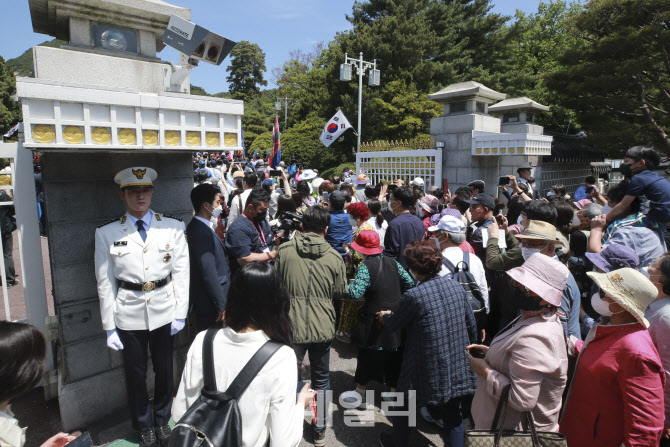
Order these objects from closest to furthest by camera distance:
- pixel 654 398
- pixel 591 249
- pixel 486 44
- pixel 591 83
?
pixel 654 398, pixel 591 249, pixel 591 83, pixel 486 44

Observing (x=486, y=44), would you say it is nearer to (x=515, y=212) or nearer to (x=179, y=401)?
(x=515, y=212)

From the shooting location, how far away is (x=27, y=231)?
3.18m

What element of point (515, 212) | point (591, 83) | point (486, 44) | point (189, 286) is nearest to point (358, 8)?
point (486, 44)

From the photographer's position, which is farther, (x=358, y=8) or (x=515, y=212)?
(x=358, y=8)

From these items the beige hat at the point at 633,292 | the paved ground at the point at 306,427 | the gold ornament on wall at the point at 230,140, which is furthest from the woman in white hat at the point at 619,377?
the gold ornament on wall at the point at 230,140

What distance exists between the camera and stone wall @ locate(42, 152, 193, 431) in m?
3.02

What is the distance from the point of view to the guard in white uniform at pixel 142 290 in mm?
2832

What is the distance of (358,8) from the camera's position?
26609 millimetres

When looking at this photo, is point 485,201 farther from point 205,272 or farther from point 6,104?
point 6,104

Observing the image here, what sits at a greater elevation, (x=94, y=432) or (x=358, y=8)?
(x=358, y=8)

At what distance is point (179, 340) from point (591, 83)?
12.6 meters

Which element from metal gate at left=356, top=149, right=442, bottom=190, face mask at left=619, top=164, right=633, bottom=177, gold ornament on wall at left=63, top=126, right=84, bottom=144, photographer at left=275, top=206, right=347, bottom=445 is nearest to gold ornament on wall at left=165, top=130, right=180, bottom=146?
gold ornament on wall at left=63, top=126, right=84, bottom=144

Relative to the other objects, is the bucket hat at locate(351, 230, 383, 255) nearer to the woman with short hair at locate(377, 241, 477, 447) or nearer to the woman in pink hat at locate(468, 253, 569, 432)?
the woman with short hair at locate(377, 241, 477, 447)

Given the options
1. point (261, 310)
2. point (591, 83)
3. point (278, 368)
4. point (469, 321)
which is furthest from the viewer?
point (591, 83)
